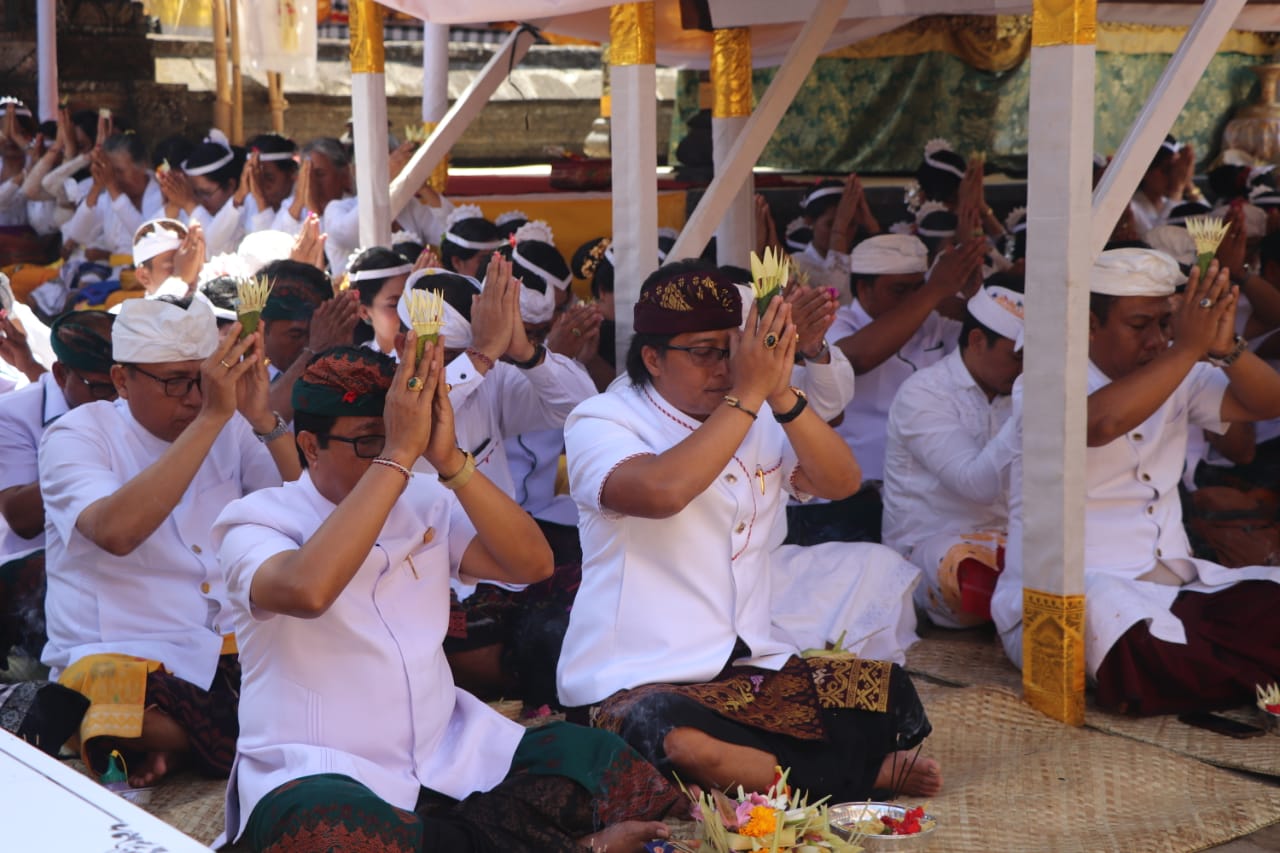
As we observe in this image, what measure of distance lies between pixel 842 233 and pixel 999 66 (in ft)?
20.6

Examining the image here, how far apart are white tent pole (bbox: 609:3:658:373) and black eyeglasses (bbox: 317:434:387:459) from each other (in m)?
A: 1.75

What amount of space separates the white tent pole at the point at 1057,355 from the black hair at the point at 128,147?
729 cm

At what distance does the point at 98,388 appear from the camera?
4207mm

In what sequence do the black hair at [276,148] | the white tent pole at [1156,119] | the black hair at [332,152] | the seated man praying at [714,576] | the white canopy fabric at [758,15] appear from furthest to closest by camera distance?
the black hair at [276,148]
the black hair at [332,152]
the white canopy fabric at [758,15]
the white tent pole at [1156,119]
the seated man praying at [714,576]

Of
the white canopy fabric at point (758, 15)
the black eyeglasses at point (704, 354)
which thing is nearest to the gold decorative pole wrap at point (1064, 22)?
the black eyeglasses at point (704, 354)

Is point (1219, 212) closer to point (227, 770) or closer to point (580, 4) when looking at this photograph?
point (580, 4)

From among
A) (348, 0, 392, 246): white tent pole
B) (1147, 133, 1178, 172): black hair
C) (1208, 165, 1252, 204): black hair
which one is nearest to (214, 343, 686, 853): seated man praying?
(348, 0, 392, 246): white tent pole

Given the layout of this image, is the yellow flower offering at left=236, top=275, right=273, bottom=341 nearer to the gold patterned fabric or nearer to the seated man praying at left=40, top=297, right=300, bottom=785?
the seated man praying at left=40, top=297, right=300, bottom=785

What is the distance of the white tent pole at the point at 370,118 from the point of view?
5.73 m

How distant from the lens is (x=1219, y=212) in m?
7.52

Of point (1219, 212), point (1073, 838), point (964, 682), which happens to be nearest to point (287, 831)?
point (1073, 838)

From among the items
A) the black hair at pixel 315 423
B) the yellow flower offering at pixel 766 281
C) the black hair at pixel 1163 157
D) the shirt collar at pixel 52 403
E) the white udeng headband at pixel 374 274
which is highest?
the black hair at pixel 1163 157

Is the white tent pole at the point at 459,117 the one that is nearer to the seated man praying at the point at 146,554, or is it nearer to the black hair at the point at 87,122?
the seated man praying at the point at 146,554

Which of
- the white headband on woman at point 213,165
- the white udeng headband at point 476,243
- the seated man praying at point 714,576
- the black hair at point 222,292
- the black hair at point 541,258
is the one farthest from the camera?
the white headband on woman at point 213,165
